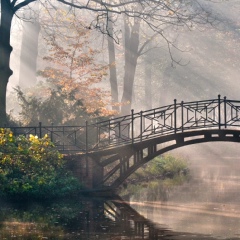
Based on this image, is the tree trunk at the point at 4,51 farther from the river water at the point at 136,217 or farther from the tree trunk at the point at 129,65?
the tree trunk at the point at 129,65

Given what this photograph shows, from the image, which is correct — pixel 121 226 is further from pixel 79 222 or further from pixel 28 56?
pixel 28 56

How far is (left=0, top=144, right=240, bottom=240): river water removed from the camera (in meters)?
15.8

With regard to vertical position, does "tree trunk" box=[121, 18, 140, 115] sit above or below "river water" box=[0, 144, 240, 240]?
above

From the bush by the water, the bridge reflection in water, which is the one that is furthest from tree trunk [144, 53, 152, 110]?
the bridge reflection in water

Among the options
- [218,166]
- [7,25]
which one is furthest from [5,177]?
[218,166]

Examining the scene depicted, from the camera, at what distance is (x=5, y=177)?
21438 millimetres

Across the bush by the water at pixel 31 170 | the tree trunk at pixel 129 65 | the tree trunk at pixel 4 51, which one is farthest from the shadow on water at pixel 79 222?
the tree trunk at pixel 129 65

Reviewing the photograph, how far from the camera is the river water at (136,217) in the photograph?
15.8m

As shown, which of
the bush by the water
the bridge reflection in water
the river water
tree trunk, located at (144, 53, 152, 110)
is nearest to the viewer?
the bridge reflection in water

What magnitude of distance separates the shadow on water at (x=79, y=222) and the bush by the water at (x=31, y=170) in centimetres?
71

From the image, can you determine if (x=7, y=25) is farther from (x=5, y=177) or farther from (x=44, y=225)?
(x=44, y=225)

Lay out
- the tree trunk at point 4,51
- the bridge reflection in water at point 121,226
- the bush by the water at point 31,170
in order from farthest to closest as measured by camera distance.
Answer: the tree trunk at point 4,51 → the bush by the water at point 31,170 → the bridge reflection in water at point 121,226

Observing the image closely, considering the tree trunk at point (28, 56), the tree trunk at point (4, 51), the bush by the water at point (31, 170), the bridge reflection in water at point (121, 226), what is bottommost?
the bridge reflection in water at point (121, 226)

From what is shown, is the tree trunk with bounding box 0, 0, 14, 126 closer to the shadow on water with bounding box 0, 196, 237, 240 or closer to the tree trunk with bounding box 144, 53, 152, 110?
the shadow on water with bounding box 0, 196, 237, 240
